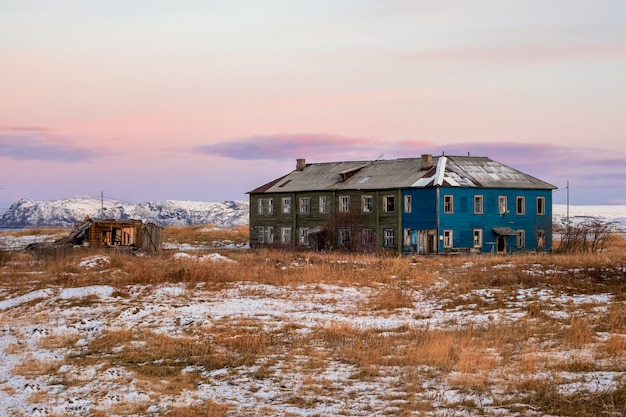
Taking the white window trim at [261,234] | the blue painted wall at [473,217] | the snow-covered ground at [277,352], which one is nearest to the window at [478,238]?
the blue painted wall at [473,217]

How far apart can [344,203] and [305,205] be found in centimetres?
415

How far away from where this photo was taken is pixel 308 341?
620 inches

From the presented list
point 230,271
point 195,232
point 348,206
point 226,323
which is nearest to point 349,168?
point 348,206

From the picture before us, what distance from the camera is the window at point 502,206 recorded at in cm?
5434

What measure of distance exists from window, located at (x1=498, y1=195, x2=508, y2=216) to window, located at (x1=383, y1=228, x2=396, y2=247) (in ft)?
26.5

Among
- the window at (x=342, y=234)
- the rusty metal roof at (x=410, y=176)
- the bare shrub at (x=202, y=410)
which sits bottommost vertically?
the window at (x=342, y=234)

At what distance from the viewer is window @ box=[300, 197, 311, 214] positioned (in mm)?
60312

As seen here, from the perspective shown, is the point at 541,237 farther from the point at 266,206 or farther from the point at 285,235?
the point at 266,206

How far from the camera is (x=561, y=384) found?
11266 mm

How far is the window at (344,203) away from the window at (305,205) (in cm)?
339

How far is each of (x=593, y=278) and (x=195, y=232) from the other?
191ft

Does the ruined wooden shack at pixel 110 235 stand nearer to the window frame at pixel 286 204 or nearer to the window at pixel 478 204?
the window frame at pixel 286 204

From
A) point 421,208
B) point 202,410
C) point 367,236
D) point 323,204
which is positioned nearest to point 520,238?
point 421,208

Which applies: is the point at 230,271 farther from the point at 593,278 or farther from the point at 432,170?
the point at 432,170
